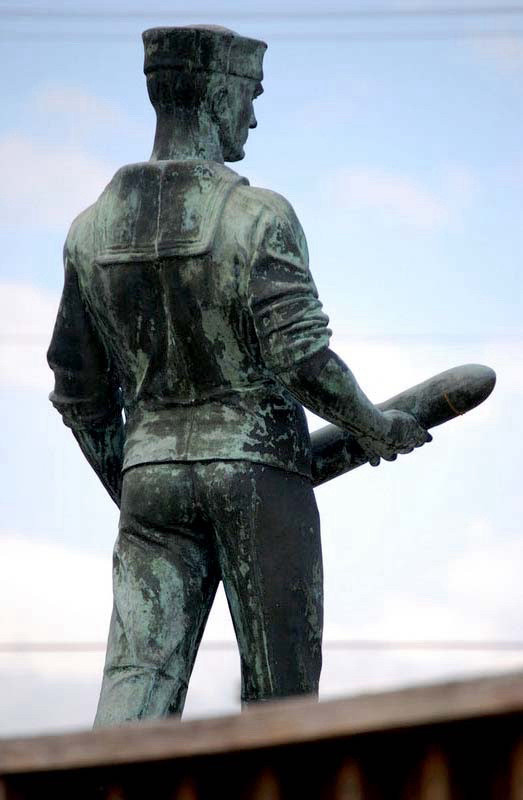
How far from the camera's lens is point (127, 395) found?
8.18m

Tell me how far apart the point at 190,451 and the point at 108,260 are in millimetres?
700

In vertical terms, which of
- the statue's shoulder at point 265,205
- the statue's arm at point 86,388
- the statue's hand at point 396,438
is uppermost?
the statue's shoulder at point 265,205

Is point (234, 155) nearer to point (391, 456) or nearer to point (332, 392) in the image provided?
point (332, 392)

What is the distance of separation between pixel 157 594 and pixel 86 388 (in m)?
0.86

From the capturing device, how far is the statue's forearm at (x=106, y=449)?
334 inches

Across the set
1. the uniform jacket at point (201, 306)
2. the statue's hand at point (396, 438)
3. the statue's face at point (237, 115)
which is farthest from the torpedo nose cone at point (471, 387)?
the statue's face at point (237, 115)

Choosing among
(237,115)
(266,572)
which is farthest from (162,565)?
(237,115)

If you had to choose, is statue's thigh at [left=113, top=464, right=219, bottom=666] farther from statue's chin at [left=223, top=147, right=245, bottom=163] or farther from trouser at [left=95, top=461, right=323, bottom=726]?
statue's chin at [left=223, top=147, right=245, bottom=163]

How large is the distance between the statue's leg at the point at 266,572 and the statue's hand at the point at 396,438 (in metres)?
0.39

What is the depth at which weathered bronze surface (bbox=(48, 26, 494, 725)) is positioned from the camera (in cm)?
778

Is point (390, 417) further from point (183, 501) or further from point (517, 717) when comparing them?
point (517, 717)

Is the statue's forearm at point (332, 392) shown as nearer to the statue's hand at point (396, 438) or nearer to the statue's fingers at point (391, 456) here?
the statue's hand at point (396, 438)

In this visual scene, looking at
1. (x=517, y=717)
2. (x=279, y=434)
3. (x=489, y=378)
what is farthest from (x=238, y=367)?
(x=517, y=717)

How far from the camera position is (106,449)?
27.9ft
